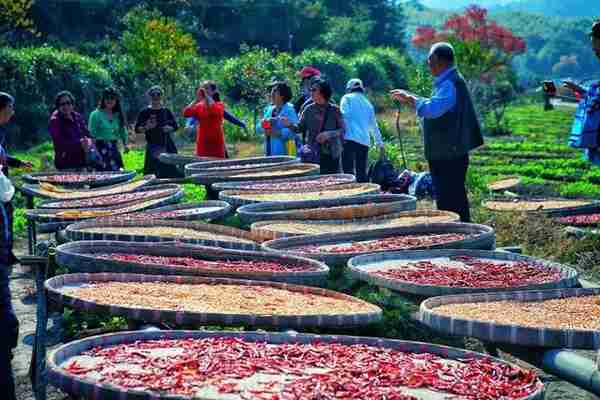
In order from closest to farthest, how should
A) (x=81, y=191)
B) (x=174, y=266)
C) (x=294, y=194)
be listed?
(x=174, y=266) < (x=294, y=194) < (x=81, y=191)

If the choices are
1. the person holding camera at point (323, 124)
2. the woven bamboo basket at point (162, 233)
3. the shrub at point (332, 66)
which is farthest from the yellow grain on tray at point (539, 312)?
the shrub at point (332, 66)

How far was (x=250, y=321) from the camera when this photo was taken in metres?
4.11

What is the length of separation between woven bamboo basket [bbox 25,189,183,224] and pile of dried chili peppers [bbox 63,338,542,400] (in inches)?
149

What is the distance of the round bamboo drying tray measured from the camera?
12.8 m

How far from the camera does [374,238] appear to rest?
635 centimetres

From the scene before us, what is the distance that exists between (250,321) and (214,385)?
86 cm

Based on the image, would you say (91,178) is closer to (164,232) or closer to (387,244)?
(164,232)

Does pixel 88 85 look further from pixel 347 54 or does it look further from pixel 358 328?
pixel 347 54

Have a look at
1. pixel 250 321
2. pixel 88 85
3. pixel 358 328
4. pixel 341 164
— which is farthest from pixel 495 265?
pixel 88 85

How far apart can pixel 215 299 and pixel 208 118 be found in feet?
21.6

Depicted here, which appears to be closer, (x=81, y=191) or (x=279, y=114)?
(x=81, y=191)

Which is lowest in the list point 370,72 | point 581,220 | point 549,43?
point 581,220

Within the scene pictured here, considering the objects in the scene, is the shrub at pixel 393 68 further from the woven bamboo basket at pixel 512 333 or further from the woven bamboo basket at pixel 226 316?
the woven bamboo basket at pixel 512 333

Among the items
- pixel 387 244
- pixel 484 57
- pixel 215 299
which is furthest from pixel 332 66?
pixel 215 299
